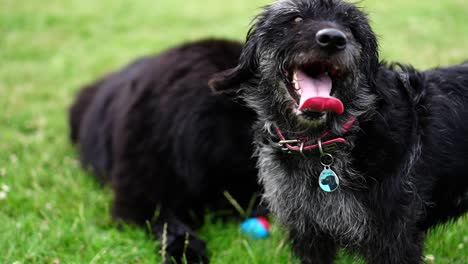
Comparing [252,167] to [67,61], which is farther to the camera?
[67,61]

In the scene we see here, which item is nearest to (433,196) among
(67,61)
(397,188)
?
(397,188)

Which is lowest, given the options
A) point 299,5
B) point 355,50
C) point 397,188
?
point 397,188

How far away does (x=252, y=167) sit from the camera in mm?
4027

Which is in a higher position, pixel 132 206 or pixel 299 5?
pixel 299 5

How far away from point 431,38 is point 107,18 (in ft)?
20.6

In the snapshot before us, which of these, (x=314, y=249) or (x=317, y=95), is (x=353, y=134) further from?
(x=314, y=249)

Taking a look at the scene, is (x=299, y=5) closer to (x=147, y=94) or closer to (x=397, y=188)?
(x=397, y=188)

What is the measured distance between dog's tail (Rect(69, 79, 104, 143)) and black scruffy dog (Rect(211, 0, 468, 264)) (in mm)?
3103

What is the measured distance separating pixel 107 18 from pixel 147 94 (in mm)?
7093

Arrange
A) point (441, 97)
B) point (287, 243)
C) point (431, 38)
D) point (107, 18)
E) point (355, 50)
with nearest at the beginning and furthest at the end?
point (355, 50) → point (441, 97) → point (287, 243) → point (431, 38) → point (107, 18)

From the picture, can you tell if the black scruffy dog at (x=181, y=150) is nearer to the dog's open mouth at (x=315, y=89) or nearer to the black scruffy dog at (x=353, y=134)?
the black scruffy dog at (x=353, y=134)

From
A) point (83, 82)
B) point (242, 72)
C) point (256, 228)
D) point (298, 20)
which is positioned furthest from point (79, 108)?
point (298, 20)

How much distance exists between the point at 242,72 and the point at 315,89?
0.59m

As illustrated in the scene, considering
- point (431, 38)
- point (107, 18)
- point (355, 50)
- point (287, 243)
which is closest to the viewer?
point (355, 50)
